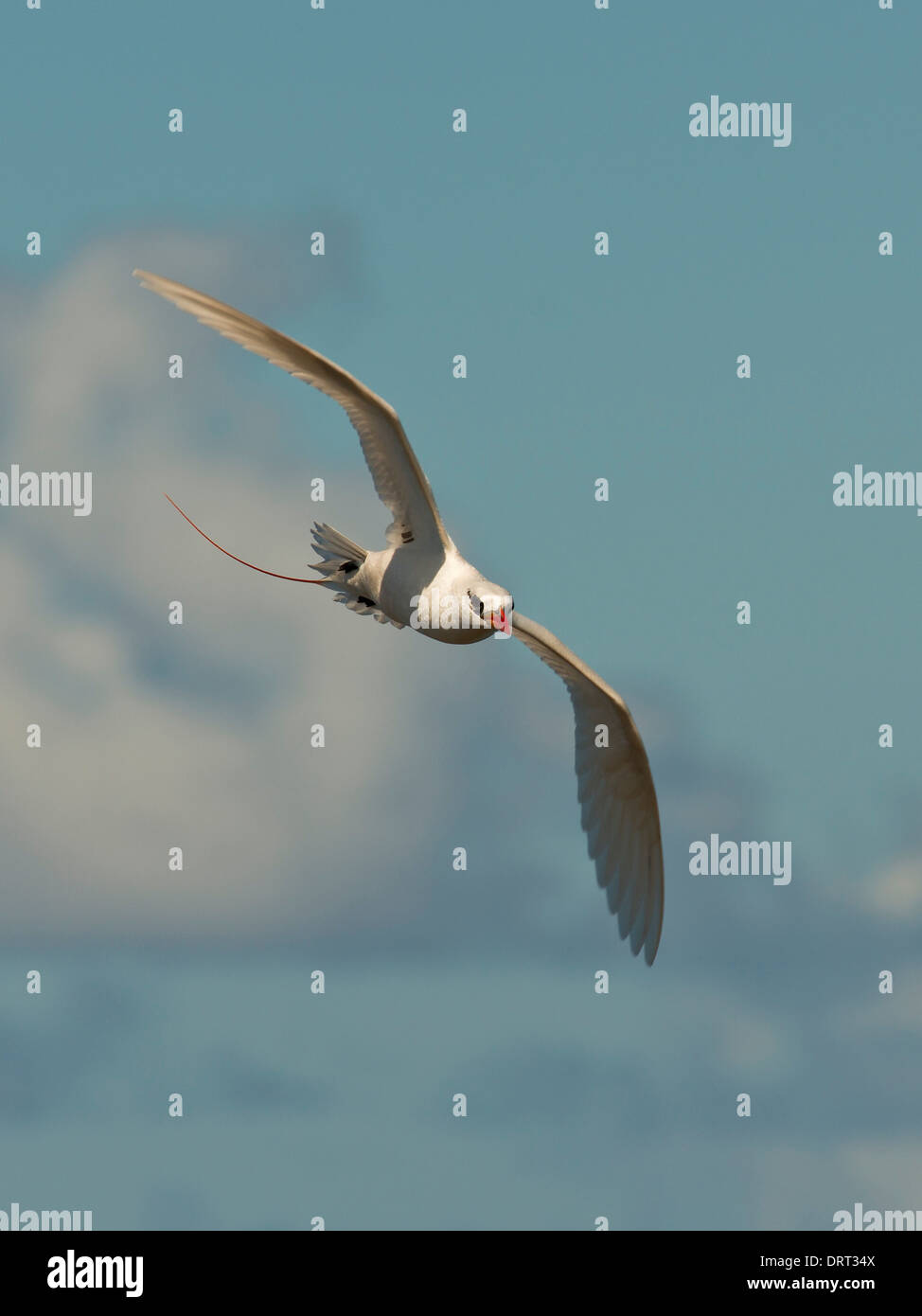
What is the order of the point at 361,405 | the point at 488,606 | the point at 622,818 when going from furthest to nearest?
the point at 622,818
the point at 488,606
the point at 361,405

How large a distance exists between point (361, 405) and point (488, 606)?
9.88 ft

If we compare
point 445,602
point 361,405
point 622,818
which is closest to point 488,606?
point 445,602

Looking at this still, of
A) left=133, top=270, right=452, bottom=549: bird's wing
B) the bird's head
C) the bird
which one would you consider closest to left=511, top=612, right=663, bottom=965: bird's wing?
the bird

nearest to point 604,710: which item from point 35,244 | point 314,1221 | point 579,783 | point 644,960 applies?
point 579,783

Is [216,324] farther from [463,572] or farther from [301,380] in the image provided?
[463,572]

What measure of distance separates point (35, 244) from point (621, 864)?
49.4 feet

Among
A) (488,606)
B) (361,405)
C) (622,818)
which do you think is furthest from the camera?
(622,818)

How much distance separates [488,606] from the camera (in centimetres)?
2341

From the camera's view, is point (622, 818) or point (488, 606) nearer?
point (488, 606)

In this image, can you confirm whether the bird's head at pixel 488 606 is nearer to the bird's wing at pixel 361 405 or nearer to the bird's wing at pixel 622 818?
the bird's wing at pixel 361 405

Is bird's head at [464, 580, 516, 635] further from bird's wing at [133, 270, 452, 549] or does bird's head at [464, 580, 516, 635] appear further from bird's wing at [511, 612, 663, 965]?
bird's wing at [511, 612, 663, 965]

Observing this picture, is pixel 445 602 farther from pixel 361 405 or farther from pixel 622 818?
pixel 622 818

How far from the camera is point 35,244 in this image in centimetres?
3303

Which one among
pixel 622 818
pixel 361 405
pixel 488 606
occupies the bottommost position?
pixel 622 818
